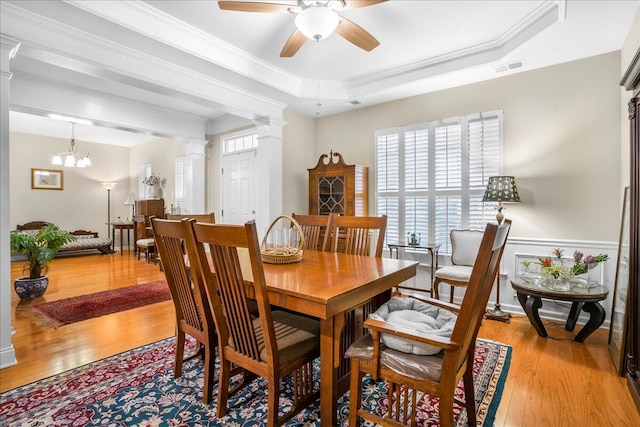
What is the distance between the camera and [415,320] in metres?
1.60

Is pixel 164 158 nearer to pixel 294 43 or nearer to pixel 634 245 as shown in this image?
pixel 294 43

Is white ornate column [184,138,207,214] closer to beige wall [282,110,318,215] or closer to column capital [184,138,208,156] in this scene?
column capital [184,138,208,156]

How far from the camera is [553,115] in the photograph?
10.7 ft

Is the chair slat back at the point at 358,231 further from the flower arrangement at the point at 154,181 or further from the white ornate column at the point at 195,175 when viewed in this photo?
the flower arrangement at the point at 154,181

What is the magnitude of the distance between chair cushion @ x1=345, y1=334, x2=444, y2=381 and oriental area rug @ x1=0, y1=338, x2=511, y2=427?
54 centimetres

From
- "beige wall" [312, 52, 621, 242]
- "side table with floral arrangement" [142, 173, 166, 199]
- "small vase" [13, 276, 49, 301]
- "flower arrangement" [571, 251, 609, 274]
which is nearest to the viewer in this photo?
"flower arrangement" [571, 251, 609, 274]

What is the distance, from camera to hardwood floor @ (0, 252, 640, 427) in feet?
6.01

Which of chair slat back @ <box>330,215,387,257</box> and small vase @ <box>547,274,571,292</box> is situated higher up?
chair slat back @ <box>330,215,387,257</box>

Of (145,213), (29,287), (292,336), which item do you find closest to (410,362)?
(292,336)

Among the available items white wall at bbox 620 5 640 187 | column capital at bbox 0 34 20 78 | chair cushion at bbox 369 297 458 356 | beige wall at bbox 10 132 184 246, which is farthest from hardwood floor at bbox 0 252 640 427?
beige wall at bbox 10 132 184 246

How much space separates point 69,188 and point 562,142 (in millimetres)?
9648

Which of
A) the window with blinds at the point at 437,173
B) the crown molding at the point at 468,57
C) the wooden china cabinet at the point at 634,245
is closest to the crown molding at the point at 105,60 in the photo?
the crown molding at the point at 468,57

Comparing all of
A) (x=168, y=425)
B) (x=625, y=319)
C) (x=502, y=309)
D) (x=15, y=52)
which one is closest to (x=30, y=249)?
(x=15, y=52)

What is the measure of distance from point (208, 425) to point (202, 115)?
503 centimetres
